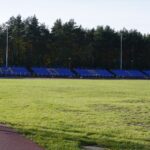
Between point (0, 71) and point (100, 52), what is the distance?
19.3 meters

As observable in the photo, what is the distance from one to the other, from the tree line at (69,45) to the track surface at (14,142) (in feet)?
218

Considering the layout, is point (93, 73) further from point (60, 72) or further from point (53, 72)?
point (53, 72)

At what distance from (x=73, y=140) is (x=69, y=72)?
2538 inches

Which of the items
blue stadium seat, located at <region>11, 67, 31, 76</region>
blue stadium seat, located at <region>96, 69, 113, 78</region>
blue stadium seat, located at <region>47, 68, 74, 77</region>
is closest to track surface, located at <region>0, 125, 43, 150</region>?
blue stadium seat, located at <region>11, 67, 31, 76</region>

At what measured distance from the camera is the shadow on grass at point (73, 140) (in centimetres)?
953

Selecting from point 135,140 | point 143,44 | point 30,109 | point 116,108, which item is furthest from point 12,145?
point 143,44

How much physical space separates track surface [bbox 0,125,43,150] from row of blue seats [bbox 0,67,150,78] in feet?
192

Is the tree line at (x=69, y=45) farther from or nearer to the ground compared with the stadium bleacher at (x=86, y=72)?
farther from the ground

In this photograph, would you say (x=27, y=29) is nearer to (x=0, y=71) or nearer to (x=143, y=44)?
(x=0, y=71)

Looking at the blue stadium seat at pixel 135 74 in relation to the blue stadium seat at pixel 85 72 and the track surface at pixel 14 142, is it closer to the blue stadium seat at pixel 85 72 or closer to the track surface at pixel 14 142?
the blue stadium seat at pixel 85 72

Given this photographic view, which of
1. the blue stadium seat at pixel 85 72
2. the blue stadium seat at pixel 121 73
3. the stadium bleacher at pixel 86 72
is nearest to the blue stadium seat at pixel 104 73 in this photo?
the stadium bleacher at pixel 86 72

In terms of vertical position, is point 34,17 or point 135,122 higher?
point 34,17

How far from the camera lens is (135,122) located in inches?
535

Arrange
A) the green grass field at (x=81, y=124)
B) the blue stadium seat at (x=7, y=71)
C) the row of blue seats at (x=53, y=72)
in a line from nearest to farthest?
the green grass field at (x=81, y=124)
the blue stadium seat at (x=7, y=71)
the row of blue seats at (x=53, y=72)
